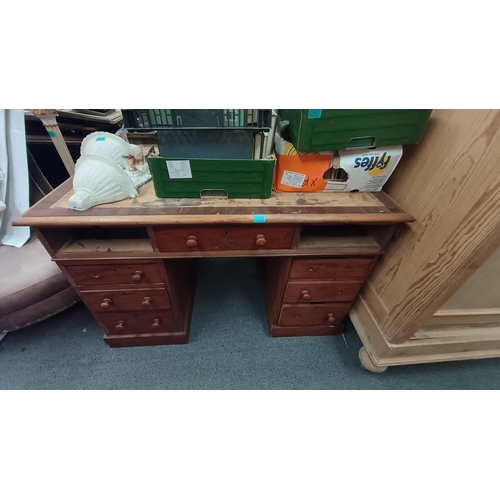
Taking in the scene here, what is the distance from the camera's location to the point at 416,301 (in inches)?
29.3

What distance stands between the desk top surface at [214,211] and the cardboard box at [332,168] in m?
0.04

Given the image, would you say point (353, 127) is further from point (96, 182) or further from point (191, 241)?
point (96, 182)

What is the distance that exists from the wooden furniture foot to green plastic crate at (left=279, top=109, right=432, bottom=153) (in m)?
0.86

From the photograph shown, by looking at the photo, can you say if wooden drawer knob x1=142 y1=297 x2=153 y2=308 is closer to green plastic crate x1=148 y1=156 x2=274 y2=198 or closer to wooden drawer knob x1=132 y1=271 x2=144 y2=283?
wooden drawer knob x1=132 y1=271 x2=144 y2=283

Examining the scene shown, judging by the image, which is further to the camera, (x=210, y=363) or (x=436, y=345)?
(x=210, y=363)

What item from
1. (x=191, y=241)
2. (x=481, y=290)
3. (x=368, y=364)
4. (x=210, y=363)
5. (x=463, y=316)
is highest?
(x=191, y=241)

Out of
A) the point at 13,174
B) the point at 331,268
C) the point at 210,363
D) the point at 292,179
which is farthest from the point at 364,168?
the point at 13,174

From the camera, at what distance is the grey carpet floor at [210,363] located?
99cm

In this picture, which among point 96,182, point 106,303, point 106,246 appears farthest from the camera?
point 106,303

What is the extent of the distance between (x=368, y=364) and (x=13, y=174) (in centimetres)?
179

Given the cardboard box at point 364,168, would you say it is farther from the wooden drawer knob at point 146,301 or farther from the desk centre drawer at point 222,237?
the wooden drawer knob at point 146,301

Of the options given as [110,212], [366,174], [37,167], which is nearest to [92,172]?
[110,212]

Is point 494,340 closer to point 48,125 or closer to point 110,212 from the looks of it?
point 110,212

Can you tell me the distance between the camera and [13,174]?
0.98 metres
